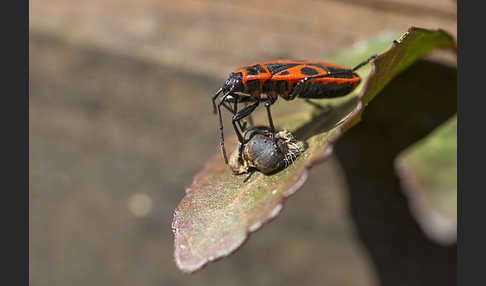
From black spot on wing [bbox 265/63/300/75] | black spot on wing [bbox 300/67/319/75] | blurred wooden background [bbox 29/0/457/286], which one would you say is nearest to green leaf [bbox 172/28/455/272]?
black spot on wing [bbox 300/67/319/75]

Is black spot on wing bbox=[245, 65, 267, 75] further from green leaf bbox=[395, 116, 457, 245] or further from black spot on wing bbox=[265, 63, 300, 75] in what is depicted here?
green leaf bbox=[395, 116, 457, 245]

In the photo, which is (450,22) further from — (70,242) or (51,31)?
(70,242)

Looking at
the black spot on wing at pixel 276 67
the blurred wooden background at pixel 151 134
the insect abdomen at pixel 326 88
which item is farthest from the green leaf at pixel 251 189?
the blurred wooden background at pixel 151 134

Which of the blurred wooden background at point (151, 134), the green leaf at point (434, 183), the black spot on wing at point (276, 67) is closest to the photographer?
the green leaf at point (434, 183)

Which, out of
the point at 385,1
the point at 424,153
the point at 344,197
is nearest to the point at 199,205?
the point at 424,153

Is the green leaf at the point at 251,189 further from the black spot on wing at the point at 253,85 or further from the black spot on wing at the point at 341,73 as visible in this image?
the black spot on wing at the point at 253,85

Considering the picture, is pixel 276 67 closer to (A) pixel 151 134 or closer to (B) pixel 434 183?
(B) pixel 434 183

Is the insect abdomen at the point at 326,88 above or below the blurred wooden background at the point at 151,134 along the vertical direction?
above
